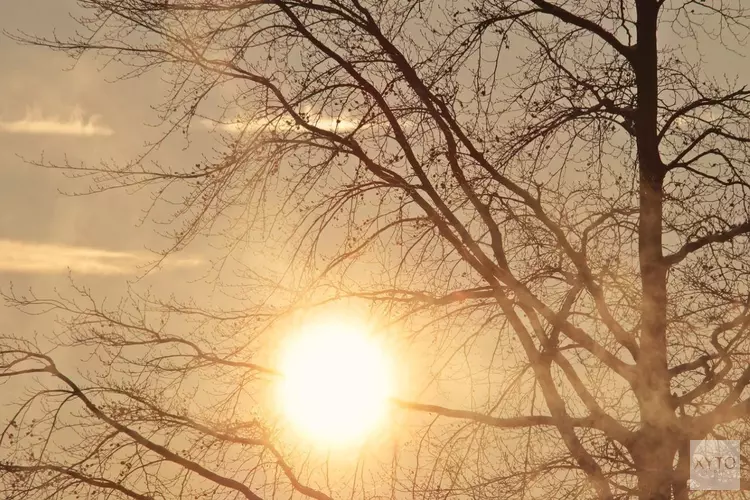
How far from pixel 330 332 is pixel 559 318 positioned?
2305 mm

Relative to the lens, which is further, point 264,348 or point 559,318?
point 264,348

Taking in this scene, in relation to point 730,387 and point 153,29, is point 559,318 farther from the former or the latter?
point 153,29

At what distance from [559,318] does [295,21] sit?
3.84 m

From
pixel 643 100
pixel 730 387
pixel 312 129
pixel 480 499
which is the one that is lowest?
pixel 480 499

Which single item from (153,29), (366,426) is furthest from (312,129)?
(366,426)

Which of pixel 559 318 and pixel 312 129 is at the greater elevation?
pixel 312 129

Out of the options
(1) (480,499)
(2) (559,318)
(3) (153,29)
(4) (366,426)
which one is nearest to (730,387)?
(2) (559,318)

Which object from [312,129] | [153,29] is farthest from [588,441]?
[153,29]

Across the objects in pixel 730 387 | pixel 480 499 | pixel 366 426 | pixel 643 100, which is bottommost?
pixel 480 499

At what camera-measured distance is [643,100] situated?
10414 millimetres

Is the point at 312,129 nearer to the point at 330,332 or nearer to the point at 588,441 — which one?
the point at 330,332

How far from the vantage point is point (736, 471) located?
10.3 metres

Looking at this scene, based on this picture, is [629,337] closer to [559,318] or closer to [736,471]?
[559,318]

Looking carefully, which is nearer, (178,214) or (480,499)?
(480,499)
